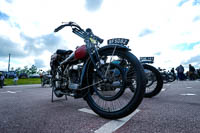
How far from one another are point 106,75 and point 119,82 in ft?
0.65

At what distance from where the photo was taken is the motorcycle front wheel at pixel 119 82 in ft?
4.68

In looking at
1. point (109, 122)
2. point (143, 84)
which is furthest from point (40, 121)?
point (143, 84)

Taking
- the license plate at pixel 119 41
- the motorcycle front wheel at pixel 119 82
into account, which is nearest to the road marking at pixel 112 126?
the motorcycle front wheel at pixel 119 82

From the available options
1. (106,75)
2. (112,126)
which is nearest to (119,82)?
(106,75)

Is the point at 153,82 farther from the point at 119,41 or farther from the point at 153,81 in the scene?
the point at 119,41

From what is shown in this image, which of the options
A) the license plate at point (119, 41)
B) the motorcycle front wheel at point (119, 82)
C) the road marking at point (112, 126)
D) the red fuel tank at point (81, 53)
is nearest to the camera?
the road marking at point (112, 126)

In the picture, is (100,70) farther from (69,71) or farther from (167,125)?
(167,125)

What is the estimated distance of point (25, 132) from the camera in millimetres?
1267

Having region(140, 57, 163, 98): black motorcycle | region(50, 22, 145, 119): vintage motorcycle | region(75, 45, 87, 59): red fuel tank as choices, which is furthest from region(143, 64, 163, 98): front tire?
region(75, 45, 87, 59): red fuel tank

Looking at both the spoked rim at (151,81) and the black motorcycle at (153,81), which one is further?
the spoked rim at (151,81)

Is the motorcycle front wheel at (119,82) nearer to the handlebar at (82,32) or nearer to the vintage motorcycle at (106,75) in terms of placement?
the vintage motorcycle at (106,75)

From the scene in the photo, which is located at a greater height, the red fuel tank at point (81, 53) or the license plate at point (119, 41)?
the license plate at point (119, 41)

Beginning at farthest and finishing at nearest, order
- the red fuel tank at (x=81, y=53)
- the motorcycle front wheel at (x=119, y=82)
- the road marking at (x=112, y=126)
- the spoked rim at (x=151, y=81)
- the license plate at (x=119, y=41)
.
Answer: the spoked rim at (x=151, y=81) → the red fuel tank at (x=81, y=53) → the license plate at (x=119, y=41) → the motorcycle front wheel at (x=119, y=82) → the road marking at (x=112, y=126)

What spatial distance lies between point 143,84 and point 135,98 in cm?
17
